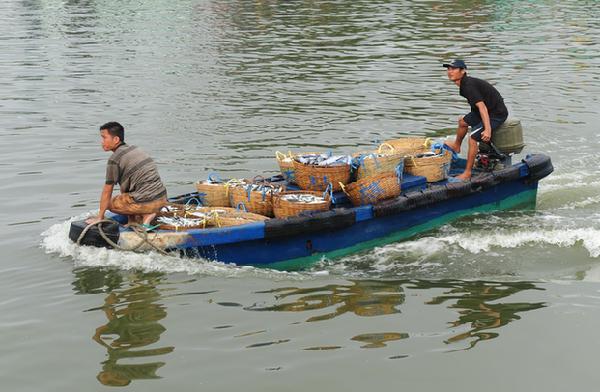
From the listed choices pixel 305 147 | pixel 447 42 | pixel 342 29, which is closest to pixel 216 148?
pixel 305 147

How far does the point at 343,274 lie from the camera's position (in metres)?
10.2

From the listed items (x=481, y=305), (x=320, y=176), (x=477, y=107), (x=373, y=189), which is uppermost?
(x=477, y=107)

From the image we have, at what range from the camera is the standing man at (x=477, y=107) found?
483 inches

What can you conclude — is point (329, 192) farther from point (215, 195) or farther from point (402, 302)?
point (402, 302)

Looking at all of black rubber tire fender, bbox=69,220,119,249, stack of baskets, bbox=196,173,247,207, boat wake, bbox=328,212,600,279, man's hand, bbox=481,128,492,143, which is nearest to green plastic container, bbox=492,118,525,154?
man's hand, bbox=481,128,492,143

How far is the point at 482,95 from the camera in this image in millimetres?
12391

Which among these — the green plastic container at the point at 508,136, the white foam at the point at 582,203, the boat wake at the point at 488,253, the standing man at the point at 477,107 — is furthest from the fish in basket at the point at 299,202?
the white foam at the point at 582,203

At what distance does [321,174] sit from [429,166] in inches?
66.4

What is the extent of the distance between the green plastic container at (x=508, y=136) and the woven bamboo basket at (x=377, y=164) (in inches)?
76.2

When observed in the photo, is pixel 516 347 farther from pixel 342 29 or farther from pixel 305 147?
pixel 342 29

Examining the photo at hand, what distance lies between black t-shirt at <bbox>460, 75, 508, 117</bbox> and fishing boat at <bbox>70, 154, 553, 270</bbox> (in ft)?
2.88

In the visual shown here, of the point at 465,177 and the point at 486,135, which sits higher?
the point at 486,135

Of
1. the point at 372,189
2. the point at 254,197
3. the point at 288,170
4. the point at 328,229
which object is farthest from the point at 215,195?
the point at 372,189

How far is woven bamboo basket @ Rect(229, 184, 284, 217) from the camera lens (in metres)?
10.8
